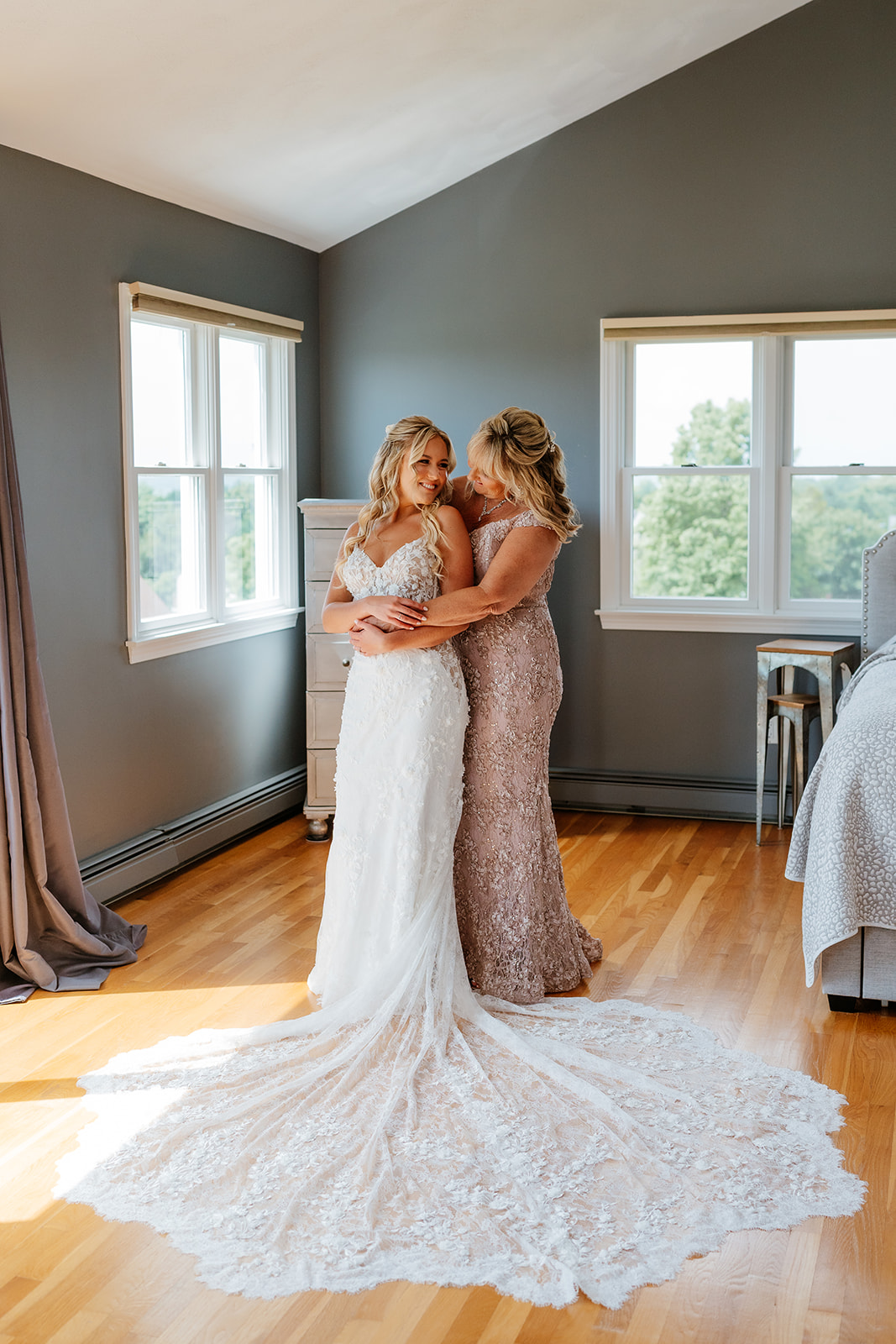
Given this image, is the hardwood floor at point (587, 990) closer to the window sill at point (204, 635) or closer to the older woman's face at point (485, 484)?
the window sill at point (204, 635)

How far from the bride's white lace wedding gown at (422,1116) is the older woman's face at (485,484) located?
30 cm

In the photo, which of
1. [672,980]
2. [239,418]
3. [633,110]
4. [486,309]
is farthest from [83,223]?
[672,980]

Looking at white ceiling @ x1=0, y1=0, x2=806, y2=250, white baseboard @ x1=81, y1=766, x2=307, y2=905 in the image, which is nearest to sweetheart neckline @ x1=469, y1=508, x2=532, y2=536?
white ceiling @ x1=0, y1=0, x2=806, y2=250

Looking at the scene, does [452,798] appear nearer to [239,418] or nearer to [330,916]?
[330,916]

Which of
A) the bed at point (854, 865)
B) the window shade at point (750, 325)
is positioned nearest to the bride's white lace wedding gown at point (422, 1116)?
the bed at point (854, 865)

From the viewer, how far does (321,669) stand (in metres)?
5.45

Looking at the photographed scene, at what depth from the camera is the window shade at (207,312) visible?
4555 millimetres

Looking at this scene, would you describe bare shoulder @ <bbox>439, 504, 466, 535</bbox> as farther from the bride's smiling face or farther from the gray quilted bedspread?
the gray quilted bedspread

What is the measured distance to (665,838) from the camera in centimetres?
553

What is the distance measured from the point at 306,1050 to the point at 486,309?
12.9 ft

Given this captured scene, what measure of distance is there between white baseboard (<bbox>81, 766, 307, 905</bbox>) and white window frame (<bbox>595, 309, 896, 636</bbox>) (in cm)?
178

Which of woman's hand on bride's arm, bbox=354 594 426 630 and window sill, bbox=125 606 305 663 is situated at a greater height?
woman's hand on bride's arm, bbox=354 594 426 630

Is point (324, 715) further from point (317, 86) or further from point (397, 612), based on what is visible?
point (317, 86)

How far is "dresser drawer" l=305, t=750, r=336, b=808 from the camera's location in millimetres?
5441
